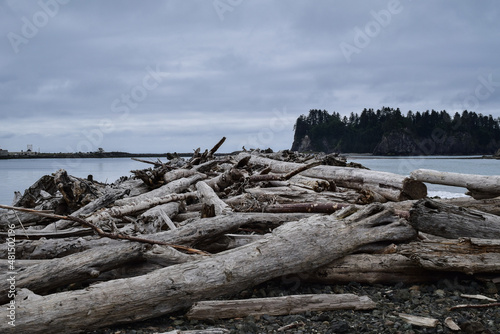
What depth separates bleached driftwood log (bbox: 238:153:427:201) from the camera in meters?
9.10

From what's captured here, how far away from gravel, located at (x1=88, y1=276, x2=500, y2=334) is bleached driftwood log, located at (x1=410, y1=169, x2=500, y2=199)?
10.6 ft

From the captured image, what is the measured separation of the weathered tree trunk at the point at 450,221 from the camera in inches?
229

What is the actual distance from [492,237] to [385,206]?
1522 mm

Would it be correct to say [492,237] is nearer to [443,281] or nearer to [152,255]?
[443,281]

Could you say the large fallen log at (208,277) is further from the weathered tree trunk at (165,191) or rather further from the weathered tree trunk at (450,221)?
the weathered tree trunk at (165,191)

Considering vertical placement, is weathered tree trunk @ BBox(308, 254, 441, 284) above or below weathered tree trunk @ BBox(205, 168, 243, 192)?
below

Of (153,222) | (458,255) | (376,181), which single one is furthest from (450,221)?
(153,222)

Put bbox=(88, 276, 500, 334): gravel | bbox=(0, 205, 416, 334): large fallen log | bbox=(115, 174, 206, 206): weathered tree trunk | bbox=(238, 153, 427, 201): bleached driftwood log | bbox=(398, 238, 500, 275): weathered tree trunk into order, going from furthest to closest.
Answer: bbox=(115, 174, 206, 206): weathered tree trunk, bbox=(238, 153, 427, 201): bleached driftwood log, bbox=(398, 238, 500, 275): weathered tree trunk, bbox=(88, 276, 500, 334): gravel, bbox=(0, 205, 416, 334): large fallen log

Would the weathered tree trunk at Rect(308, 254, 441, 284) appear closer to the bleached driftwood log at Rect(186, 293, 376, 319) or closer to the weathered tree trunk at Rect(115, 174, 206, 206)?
the bleached driftwood log at Rect(186, 293, 376, 319)

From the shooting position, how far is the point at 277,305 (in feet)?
15.0

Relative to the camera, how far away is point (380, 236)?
5902 mm

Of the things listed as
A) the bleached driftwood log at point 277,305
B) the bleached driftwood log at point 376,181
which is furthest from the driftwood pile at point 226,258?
the bleached driftwood log at point 376,181

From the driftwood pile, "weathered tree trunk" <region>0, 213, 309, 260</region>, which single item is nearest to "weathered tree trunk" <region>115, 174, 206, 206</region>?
the driftwood pile

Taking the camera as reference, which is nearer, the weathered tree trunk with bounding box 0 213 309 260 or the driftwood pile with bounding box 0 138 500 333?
the driftwood pile with bounding box 0 138 500 333
